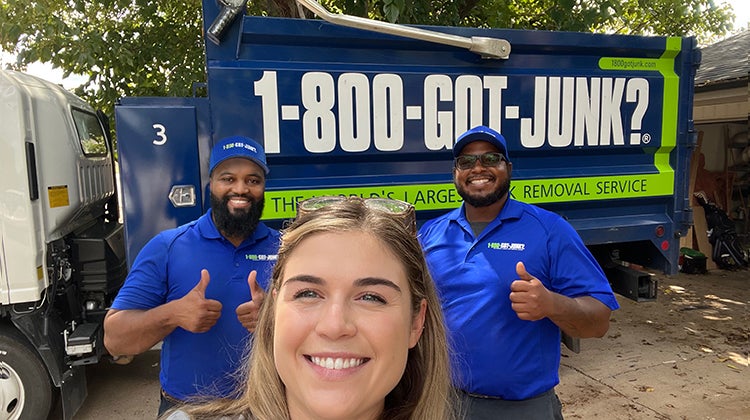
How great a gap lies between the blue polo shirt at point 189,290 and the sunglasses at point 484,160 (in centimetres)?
99

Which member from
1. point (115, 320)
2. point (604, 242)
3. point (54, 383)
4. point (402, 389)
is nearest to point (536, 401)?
point (402, 389)

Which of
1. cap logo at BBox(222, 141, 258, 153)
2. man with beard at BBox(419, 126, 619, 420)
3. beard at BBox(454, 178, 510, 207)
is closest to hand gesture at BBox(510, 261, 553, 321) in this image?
man with beard at BBox(419, 126, 619, 420)

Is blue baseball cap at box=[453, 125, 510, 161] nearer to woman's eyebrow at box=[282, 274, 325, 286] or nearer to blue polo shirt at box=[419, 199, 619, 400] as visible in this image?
blue polo shirt at box=[419, 199, 619, 400]

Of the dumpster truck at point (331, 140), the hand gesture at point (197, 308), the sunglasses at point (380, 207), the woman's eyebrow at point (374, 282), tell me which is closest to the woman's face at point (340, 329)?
the woman's eyebrow at point (374, 282)

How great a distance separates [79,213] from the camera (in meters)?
3.72

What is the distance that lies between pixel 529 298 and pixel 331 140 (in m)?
1.68

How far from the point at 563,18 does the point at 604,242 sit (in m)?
2.38

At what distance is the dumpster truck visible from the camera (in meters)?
3.01

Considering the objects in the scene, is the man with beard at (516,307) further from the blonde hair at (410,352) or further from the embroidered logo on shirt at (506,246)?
the blonde hair at (410,352)

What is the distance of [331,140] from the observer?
10.4 feet

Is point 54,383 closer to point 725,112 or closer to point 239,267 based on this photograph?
point 239,267

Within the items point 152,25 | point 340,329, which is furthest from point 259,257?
point 152,25

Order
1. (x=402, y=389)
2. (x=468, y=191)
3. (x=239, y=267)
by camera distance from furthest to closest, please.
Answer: (x=468, y=191)
(x=239, y=267)
(x=402, y=389)

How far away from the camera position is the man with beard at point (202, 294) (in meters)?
1.87
